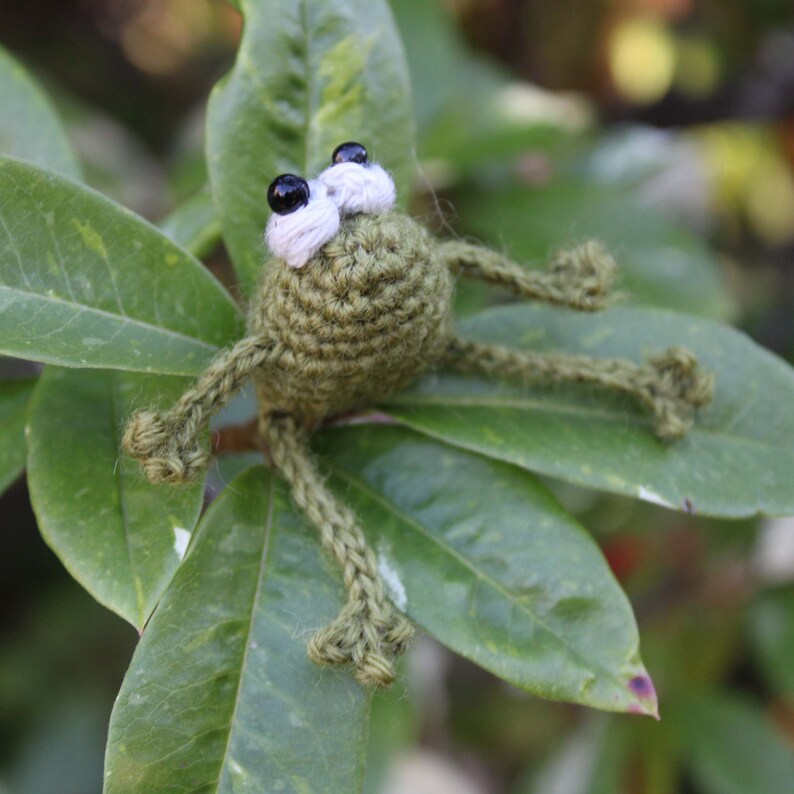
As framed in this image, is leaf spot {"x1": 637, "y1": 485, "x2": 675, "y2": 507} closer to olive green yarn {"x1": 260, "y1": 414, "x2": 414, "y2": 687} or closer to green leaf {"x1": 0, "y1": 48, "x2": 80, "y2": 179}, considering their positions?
olive green yarn {"x1": 260, "y1": 414, "x2": 414, "y2": 687}

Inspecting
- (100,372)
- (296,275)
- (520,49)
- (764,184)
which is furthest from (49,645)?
(764,184)

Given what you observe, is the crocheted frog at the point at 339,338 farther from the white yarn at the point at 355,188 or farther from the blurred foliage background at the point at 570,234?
the blurred foliage background at the point at 570,234

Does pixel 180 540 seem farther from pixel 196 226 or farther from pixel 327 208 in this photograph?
pixel 196 226

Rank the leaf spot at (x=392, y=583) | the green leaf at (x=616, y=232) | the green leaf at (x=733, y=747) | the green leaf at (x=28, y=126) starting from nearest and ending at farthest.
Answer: the leaf spot at (x=392, y=583) < the green leaf at (x=28, y=126) < the green leaf at (x=616, y=232) < the green leaf at (x=733, y=747)

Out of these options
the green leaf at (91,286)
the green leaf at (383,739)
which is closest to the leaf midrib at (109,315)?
the green leaf at (91,286)

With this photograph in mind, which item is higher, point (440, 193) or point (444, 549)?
point (444, 549)

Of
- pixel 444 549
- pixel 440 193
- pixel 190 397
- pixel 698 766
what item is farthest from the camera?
pixel 698 766

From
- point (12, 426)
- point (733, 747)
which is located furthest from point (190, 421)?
point (733, 747)

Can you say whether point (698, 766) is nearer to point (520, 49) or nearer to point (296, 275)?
point (296, 275)
